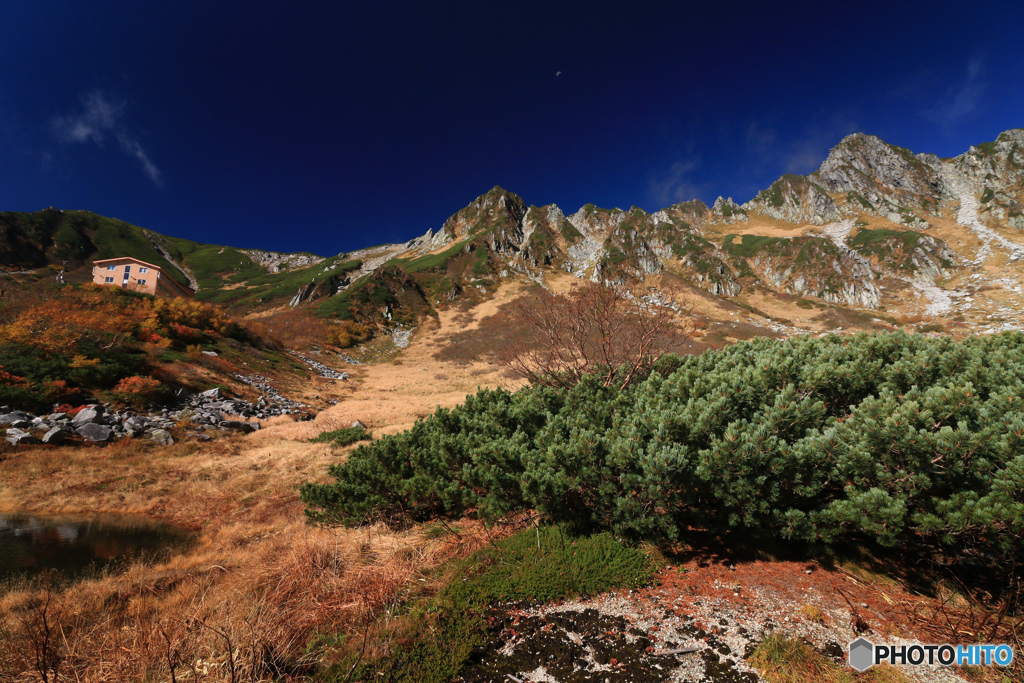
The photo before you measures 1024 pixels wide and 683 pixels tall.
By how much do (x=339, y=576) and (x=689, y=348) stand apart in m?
40.8

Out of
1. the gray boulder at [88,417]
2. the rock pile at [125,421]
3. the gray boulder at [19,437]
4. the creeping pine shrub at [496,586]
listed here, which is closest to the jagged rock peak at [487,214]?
the rock pile at [125,421]

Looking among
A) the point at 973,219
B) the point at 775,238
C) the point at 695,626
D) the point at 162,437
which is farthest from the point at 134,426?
the point at 973,219

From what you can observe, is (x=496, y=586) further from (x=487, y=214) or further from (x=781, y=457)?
(x=487, y=214)

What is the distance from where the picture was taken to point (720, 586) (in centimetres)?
461

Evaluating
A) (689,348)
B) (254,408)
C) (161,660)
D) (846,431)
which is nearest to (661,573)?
(846,431)

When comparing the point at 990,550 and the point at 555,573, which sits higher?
the point at 990,550

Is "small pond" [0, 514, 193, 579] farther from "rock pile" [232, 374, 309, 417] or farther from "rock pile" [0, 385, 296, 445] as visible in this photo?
"rock pile" [232, 374, 309, 417]

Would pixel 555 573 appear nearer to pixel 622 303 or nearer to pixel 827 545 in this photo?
pixel 827 545

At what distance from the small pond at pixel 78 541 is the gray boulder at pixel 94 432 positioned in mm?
5057

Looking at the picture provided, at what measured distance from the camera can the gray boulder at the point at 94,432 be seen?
515 inches

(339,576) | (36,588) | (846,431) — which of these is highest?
(846,431)

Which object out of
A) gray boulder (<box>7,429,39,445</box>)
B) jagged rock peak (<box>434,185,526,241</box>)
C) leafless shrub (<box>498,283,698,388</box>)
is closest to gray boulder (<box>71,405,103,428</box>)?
gray boulder (<box>7,429,39,445</box>)

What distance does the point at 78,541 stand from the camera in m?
7.95

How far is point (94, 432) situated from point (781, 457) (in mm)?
21022
